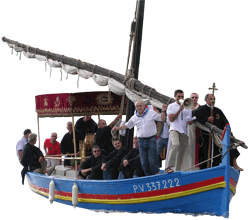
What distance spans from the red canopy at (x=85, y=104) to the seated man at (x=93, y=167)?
1271 mm

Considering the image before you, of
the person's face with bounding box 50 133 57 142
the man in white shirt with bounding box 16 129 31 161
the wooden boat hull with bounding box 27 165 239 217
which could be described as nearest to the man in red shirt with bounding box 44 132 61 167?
the person's face with bounding box 50 133 57 142

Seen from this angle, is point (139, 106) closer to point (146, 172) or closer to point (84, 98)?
point (146, 172)

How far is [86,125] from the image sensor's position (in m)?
13.7

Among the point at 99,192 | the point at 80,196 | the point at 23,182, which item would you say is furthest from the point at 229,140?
the point at 23,182

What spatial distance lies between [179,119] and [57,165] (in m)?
6.23

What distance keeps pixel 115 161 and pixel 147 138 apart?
132 centimetres

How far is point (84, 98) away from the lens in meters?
12.3

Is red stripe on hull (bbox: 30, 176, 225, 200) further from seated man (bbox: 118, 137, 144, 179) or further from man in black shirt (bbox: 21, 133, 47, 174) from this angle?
man in black shirt (bbox: 21, 133, 47, 174)

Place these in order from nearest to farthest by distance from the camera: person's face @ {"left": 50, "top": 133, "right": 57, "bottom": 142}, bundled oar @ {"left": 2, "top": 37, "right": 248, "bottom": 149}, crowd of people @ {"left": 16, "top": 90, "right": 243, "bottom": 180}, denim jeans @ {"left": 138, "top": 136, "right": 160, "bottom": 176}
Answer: crowd of people @ {"left": 16, "top": 90, "right": 243, "bottom": 180} → denim jeans @ {"left": 138, "top": 136, "right": 160, "bottom": 176} → bundled oar @ {"left": 2, "top": 37, "right": 248, "bottom": 149} → person's face @ {"left": 50, "top": 133, "right": 57, "bottom": 142}

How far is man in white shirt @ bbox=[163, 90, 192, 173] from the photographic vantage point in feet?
31.7

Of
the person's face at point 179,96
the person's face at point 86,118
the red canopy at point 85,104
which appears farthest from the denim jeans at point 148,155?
the person's face at point 86,118

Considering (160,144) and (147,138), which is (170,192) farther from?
(160,144)

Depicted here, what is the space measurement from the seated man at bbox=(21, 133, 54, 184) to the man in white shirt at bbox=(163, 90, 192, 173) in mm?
4454

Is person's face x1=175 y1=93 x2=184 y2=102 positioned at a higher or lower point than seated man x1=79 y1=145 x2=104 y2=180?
higher
